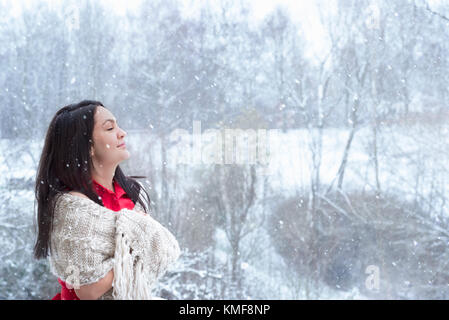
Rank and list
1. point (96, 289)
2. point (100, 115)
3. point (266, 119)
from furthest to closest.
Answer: point (266, 119) < point (100, 115) < point (96, 289)

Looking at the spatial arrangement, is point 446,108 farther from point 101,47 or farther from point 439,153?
point 101,47

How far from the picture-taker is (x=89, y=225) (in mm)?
A: 822

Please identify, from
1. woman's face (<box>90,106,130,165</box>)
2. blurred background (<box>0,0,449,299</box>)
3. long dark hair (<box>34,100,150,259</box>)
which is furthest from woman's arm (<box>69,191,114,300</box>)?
blurred background (<box>0,0,449,299</box>)

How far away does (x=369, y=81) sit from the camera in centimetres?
251

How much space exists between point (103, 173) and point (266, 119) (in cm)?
169

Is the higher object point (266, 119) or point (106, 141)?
point (266, 119)

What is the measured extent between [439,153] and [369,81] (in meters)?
0.54

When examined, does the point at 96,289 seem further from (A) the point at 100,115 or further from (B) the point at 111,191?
(A) the point at 100,115

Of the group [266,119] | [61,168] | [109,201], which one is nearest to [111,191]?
[109,201]

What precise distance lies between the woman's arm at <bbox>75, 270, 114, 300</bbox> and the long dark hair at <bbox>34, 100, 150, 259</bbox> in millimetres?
122

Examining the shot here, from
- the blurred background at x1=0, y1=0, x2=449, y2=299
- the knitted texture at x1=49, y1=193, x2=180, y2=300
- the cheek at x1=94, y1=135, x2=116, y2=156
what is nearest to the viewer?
the knitted texture at x1=49, y1=193, x2=180, y2=300

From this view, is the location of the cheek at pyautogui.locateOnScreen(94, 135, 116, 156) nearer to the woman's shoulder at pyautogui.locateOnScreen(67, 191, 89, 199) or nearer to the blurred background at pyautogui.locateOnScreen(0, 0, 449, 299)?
the woman's shoulder at pyautogui.locateOnScreen(67, 191, 89, 199)

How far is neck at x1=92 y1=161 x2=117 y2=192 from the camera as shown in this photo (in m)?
0.94

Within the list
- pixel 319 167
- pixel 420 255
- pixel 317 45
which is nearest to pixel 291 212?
pixel 319 167
